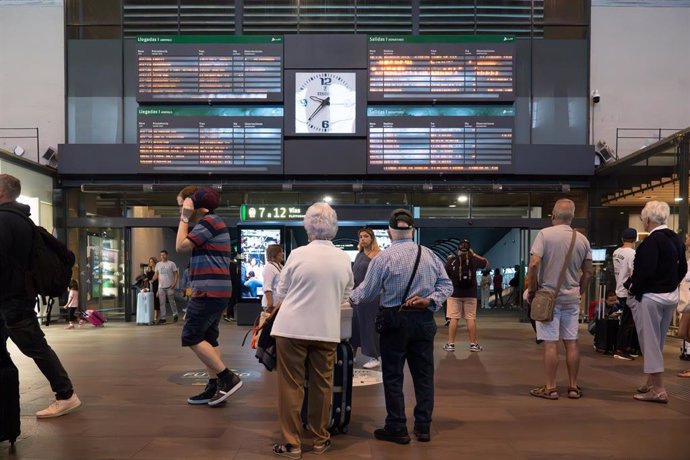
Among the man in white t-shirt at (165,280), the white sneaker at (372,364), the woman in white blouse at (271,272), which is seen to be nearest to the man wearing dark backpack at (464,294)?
the white sneaker at (372,364)

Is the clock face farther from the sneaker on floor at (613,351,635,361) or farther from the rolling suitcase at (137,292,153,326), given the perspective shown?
the sneaker on floor at (613,351,635,361)

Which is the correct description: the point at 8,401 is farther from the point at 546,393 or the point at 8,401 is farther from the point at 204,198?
the point at 546,393

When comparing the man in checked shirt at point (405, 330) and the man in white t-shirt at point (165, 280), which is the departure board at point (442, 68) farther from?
the man in checked shirt at point (405, 330)

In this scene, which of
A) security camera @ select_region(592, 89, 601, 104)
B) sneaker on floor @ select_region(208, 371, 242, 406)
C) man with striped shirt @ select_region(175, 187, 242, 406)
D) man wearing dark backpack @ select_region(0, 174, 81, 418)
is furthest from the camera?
security camera @ select_region(592, 89, 601, 104)

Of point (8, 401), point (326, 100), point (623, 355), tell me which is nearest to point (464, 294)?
point (623, 355)

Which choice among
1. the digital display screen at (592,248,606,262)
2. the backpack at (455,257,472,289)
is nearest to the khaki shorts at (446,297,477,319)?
the backpack at (455,257,472,289)

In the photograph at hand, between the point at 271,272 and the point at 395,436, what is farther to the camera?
the point at 271,272

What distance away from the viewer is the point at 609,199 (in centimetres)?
1320

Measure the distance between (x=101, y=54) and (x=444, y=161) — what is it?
8365 mm

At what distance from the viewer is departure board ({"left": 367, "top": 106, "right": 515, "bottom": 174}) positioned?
13.0 m

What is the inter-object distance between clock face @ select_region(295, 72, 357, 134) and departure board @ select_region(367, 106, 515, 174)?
1.79 feet

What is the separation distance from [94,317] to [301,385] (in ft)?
34.4

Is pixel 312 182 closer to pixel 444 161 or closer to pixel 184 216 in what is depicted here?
Result: pixel 444 161

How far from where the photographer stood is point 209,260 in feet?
17.4
